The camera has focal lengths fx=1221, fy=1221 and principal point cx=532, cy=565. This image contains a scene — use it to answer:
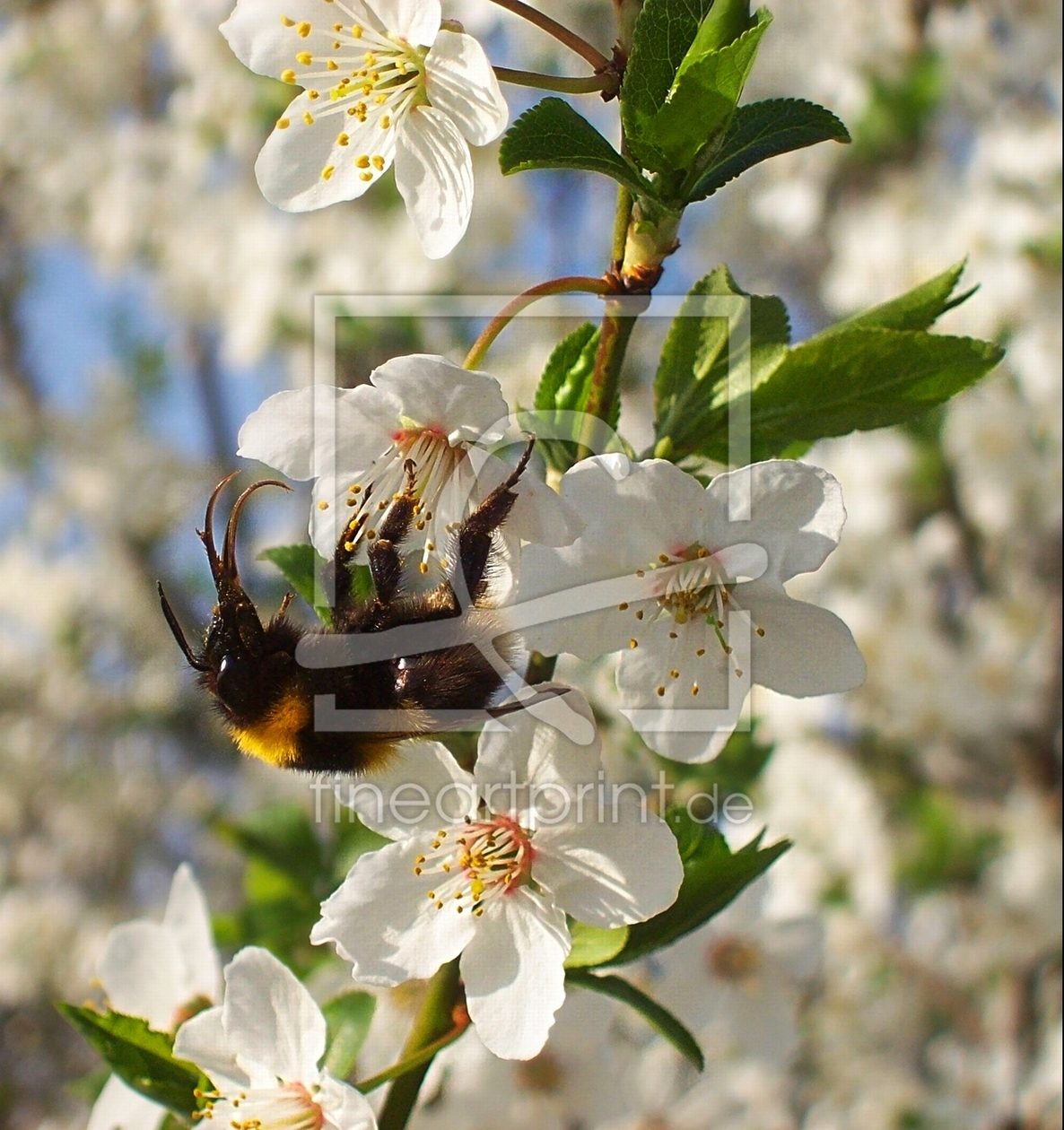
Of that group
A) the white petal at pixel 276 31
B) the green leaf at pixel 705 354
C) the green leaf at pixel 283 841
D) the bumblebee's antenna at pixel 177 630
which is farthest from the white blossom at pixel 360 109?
the green leaf at pixel 283 841

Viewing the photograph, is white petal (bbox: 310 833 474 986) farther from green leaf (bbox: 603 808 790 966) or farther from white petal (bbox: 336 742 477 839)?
green leaf (bbox: 603 808 790 966)

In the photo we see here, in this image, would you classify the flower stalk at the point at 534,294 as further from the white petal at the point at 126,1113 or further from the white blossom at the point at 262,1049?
the white petal at the point at 126,1113

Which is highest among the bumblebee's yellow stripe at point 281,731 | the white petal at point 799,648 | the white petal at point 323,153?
the white petal at point 323,153

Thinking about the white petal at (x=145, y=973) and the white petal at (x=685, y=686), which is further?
the white petal at (x=145, y=973)

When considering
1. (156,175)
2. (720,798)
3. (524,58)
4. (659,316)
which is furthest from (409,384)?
(156,175)

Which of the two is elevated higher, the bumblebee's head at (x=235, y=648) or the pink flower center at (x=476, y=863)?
the bumblebee's head at (x=235, y=648)

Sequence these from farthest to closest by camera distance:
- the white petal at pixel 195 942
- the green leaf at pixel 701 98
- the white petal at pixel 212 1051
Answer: the white petal at pixel 195 942, the white petal at pixel 212 1051, the green leaf at pixel 701 98

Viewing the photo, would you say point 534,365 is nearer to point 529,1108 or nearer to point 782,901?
point 782,901
